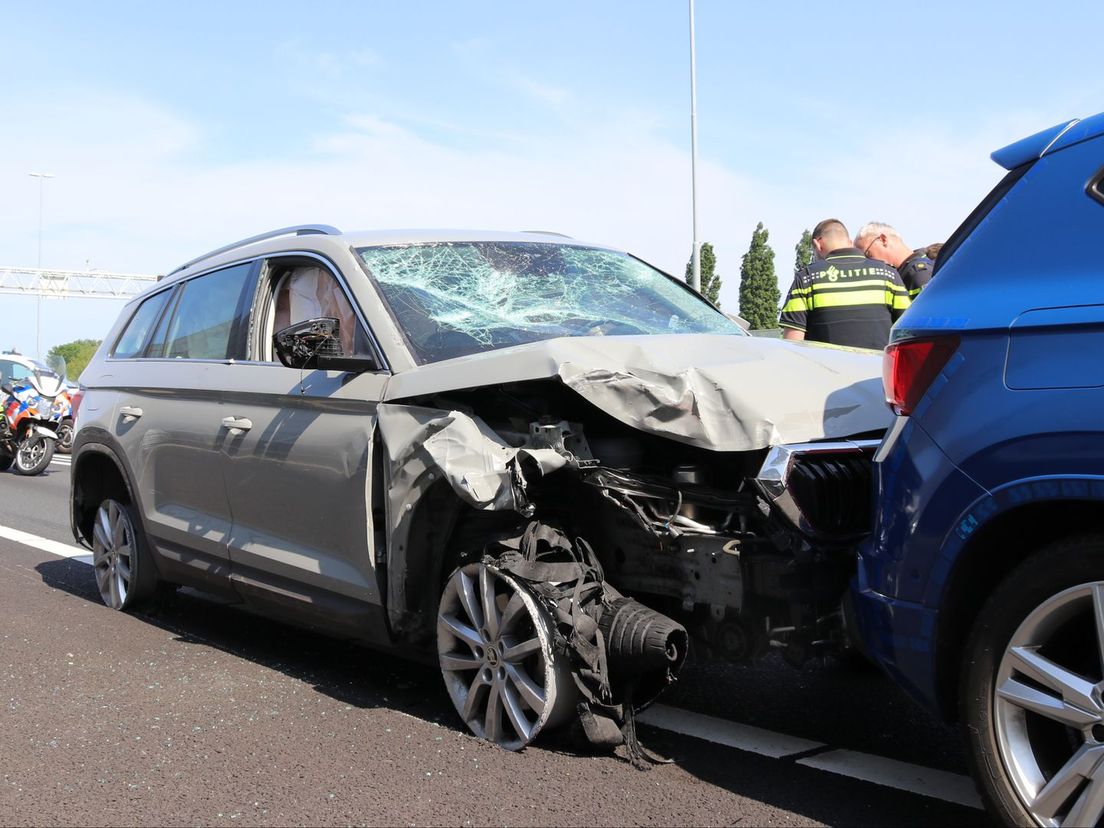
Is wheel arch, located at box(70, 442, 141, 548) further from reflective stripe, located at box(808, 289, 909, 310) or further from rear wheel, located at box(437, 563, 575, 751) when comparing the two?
reflective stripe, located at box(808, 289, 909, 310)

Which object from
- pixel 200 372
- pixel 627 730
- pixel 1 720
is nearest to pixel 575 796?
pixel 627 730

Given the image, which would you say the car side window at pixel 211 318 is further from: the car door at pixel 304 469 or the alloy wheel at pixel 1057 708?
the alloy wheel at pixel 1057 708

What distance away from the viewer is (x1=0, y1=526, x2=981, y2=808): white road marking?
3.60 meters

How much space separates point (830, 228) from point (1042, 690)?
504 cm

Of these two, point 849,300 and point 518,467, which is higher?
point 849,300

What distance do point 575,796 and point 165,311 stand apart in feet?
12.9

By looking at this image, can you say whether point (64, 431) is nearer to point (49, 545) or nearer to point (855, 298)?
point (49, 545)

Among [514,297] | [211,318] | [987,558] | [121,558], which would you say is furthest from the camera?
[121,558]

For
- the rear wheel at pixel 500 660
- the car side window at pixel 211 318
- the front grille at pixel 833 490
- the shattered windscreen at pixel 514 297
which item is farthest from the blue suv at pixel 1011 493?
the car side window at pixel 211 318

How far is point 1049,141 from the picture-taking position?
3.13 metres

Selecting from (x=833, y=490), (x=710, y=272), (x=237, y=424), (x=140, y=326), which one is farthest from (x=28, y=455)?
(x=710, y=272)

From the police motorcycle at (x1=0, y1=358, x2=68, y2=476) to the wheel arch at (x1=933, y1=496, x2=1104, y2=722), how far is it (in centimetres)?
1494

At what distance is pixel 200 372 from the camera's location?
5.67m

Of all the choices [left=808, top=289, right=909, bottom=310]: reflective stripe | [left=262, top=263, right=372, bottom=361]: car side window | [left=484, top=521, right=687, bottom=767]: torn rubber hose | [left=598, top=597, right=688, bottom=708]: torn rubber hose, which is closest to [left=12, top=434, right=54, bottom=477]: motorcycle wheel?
[left=262, top=263, right=372, bottom=361]: car side window
